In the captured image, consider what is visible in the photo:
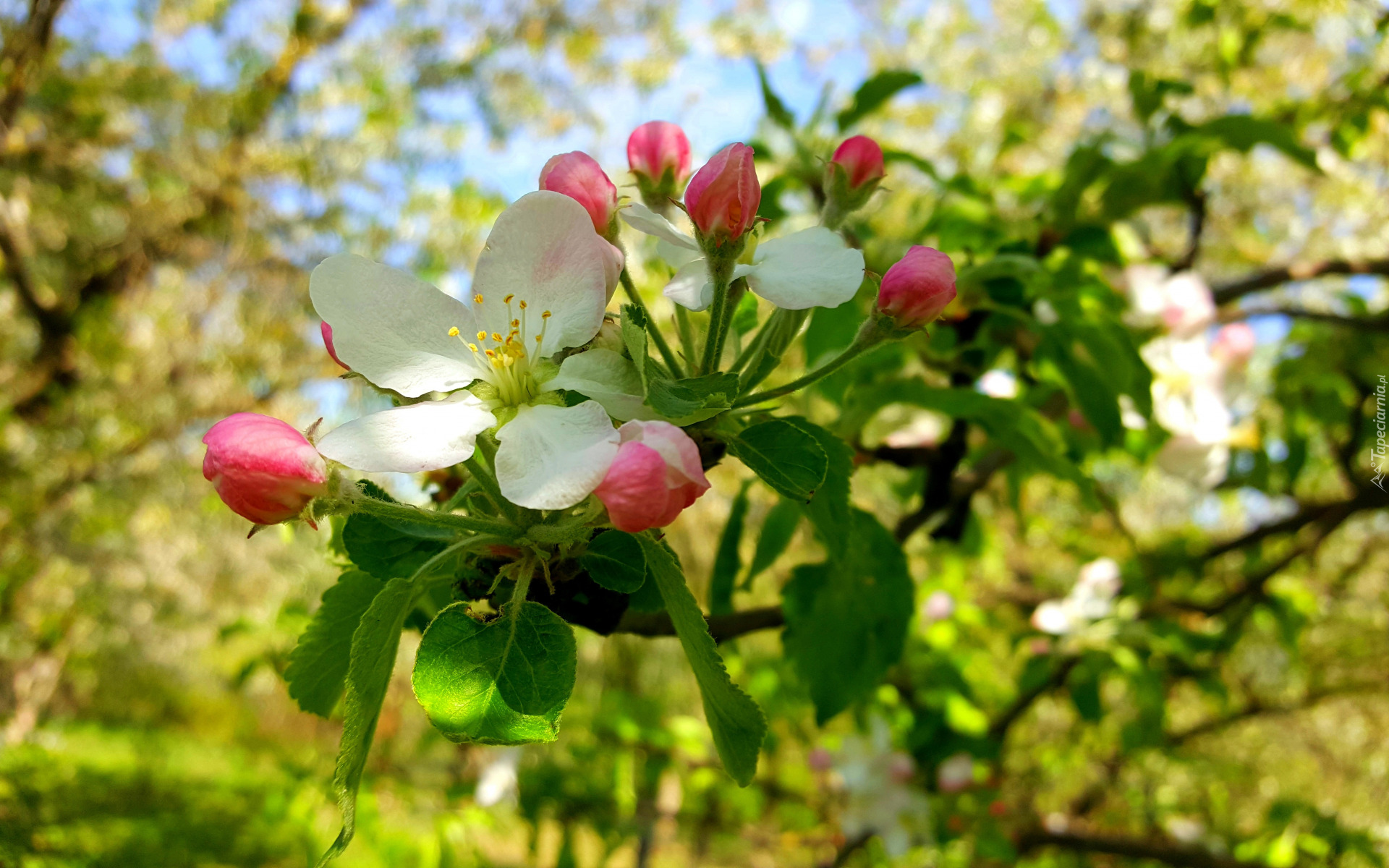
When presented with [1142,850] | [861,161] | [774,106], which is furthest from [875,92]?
[1142,850]

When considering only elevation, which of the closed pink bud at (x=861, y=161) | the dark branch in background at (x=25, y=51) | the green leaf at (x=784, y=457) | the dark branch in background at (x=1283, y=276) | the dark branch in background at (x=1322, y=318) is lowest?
the dark branch in background at (x=1322, y=318)

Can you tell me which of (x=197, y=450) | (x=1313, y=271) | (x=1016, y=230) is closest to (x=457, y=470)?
(x=1016, y=230)

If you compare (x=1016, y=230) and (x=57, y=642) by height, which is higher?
(x=1016, y=230)

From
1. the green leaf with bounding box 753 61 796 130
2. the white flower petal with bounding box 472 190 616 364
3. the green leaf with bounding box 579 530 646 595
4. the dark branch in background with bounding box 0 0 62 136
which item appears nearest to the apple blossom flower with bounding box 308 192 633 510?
the white flower petal with bounding box 472 190 616 364

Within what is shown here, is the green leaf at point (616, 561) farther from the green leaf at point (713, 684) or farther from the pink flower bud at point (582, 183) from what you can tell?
the pink flower bud at point (582, 183)

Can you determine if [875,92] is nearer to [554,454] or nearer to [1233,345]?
[1233,345]

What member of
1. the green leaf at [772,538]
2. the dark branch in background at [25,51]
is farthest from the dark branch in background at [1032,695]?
the dark branch in background at [25,51]

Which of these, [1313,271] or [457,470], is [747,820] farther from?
[457,470]
